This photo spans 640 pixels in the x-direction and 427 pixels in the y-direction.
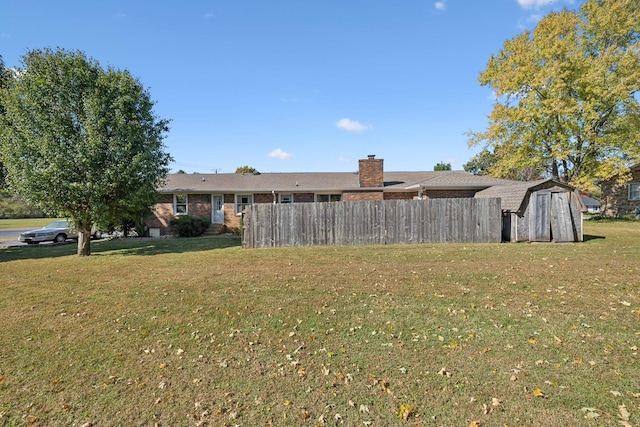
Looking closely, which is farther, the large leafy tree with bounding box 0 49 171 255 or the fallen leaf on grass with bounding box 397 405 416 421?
the large leafy tree with bounding box 0 49 171 255

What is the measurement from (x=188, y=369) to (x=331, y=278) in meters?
4.38

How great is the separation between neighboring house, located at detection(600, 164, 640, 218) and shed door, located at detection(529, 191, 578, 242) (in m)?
16.7

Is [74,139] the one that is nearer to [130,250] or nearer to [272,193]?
[130,250]

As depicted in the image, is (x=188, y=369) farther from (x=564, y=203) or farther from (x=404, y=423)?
(x=564, y=203)

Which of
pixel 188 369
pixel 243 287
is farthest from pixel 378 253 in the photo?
pixel 188 369

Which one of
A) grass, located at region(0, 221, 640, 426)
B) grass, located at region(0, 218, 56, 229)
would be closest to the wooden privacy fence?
grass, located at region(0, 221, 640, 426)

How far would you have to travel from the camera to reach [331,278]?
25.1 feet

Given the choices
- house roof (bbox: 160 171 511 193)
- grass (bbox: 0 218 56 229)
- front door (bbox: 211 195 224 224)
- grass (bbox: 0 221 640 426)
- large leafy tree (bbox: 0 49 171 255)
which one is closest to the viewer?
grass (bbox: 0 221 640 426)

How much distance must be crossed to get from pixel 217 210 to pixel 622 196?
31056mm

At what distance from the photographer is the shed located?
1253cm

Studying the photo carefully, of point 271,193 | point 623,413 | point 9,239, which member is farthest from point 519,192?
point 9,239

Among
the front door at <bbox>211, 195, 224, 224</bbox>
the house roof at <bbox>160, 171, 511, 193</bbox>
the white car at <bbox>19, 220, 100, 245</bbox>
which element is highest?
the house roof at <bbox>160, 171, 511, 193</bbox>

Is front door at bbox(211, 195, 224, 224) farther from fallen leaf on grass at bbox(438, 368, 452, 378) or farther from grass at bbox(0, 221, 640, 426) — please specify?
fallen leaf on grass at bbox(438, 368, 452, 378)

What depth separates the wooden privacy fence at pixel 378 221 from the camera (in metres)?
13.4
